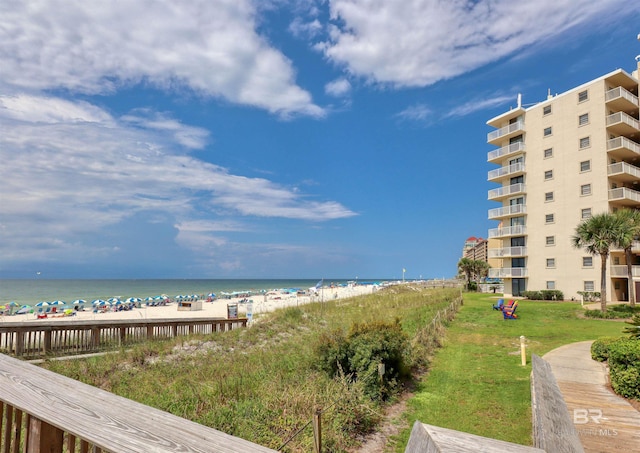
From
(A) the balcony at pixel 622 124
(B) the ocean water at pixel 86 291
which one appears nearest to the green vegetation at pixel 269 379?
(A) the balcony at pixel 622 124

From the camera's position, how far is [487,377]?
10.1 meters

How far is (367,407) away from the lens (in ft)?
24.0

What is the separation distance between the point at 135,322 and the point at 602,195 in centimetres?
3649

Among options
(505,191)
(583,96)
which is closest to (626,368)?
(583,96)

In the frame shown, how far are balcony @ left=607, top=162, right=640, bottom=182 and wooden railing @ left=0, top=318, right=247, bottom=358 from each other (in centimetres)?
3492

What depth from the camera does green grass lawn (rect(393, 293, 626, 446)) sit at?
7.35m

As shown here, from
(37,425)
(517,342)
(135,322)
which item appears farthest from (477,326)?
(37,425)

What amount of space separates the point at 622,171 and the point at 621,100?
6.49 metres

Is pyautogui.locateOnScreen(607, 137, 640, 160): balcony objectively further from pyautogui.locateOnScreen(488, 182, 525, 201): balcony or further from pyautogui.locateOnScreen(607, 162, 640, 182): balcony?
pyautogui.locateOnScreen(488, 182, 525, 201): balcony

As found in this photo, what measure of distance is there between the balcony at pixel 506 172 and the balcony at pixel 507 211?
3405mm

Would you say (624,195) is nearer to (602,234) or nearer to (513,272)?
(602,234)

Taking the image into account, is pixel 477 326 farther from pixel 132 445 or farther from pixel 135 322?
pixel 132 445

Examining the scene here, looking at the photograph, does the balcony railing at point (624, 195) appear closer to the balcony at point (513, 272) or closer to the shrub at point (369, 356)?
the balcony at point (513, 272)

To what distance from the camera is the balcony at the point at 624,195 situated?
31.2 m
